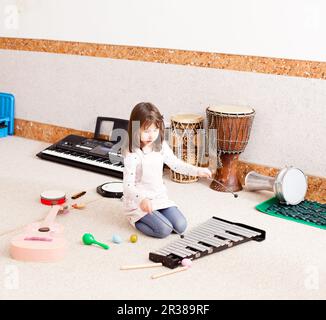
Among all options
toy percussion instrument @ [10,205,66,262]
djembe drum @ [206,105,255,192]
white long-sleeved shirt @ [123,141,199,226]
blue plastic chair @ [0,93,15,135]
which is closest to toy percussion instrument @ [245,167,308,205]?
djembe drum @ [206,105,255,192]

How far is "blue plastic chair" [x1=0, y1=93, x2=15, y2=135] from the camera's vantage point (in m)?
3.99

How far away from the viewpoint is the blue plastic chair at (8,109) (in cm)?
399

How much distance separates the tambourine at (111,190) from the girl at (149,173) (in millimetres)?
368

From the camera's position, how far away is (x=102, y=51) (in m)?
3.50

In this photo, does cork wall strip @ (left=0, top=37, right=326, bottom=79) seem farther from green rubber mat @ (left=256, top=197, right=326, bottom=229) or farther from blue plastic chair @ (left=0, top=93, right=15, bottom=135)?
green rubber mat @ (left=256, top=197, right=326, bottom=229)

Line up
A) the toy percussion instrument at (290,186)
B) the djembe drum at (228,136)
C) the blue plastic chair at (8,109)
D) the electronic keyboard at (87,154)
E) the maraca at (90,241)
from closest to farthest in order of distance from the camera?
the maraca at (90,241) → the toy percussion instrument at (290,186) → the djembe drum at (228,136) → the electronic keyboard at (87,154) → the blue plastic chair at (8,109)

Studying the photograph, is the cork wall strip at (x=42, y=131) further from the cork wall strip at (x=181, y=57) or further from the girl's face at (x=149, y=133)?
the girl's face at (x=149, y=133)

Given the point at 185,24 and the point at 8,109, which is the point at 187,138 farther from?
the point at 8,109

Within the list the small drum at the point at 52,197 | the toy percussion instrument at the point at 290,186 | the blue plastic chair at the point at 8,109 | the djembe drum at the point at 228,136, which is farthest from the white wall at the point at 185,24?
the small drum at the point at 52,197

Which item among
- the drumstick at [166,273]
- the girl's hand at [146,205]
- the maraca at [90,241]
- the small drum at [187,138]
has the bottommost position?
the drumstick at [166,273]

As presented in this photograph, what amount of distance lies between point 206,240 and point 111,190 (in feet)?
2.44

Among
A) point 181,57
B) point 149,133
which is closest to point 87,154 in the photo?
point 181,57

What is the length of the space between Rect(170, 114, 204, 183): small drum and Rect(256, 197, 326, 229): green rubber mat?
0.50 m

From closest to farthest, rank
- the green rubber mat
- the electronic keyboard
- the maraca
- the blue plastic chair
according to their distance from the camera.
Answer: the maraca < the green rubber mat < the electronic keyboard < the blue plastic chair
